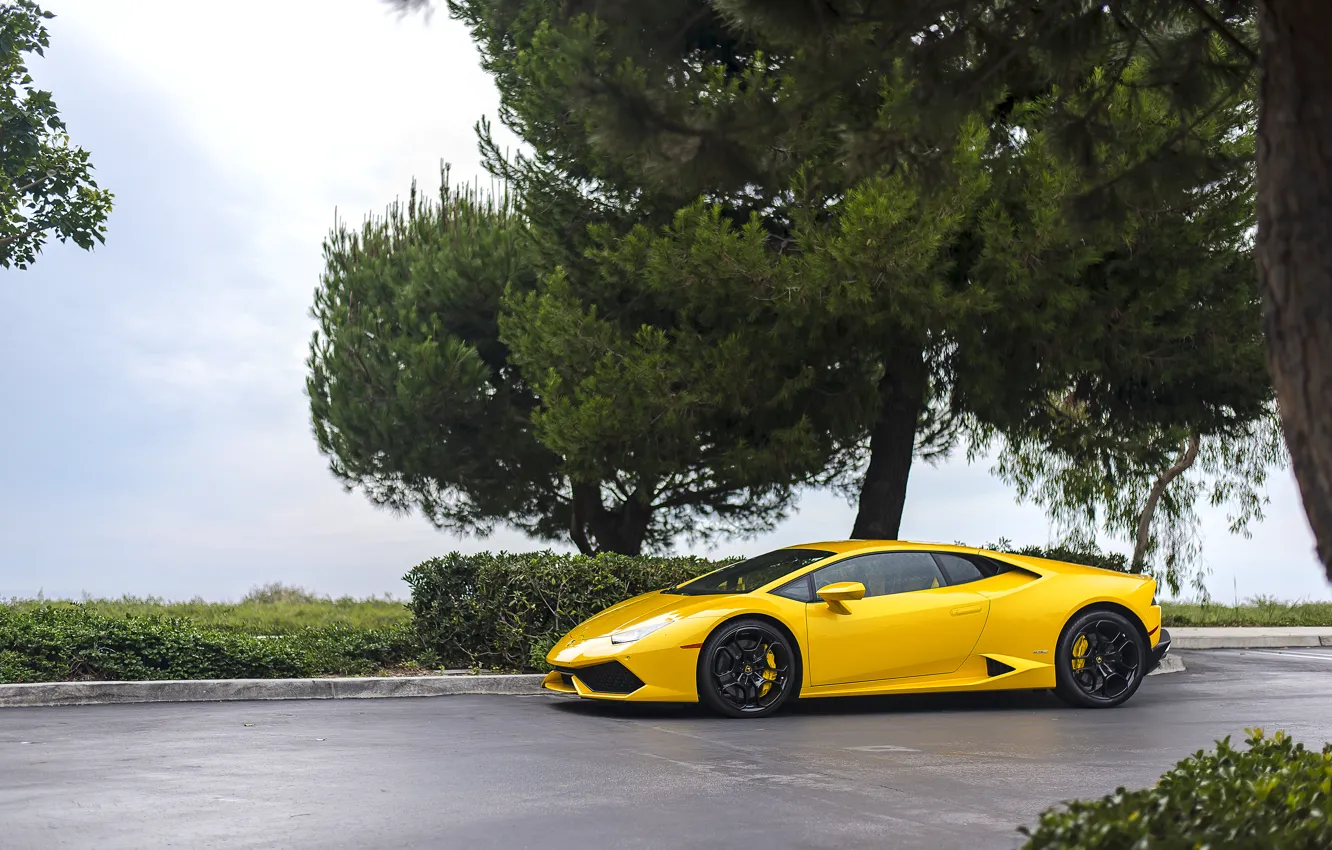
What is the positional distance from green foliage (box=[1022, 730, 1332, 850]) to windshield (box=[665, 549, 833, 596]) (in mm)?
5885

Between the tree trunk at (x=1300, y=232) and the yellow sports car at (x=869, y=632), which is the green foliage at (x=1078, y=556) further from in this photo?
the tree trunk at (x=1300, y=232)

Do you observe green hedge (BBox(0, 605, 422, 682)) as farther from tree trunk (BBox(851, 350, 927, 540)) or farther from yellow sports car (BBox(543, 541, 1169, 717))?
tree trunk (BBox(851, 350, 927, 540))

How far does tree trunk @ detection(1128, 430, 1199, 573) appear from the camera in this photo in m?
28.5

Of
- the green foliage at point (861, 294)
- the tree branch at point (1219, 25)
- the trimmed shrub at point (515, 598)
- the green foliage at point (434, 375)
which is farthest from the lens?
the green foliage at point (434, 375)

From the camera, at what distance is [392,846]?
5.29 m

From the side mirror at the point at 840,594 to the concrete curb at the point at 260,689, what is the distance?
3402mm

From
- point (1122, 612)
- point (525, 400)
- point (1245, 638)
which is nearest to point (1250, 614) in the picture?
point (1245, 638)

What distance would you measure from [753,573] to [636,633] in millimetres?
1425

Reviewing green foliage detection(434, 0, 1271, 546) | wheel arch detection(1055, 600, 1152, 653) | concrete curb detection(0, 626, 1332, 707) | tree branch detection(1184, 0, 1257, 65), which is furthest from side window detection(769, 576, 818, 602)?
tree branch detection(1184, 0, 1257, 65)

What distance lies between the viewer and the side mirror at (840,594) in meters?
10.3

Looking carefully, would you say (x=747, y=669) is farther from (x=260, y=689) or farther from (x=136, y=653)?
(x=136, y=653)

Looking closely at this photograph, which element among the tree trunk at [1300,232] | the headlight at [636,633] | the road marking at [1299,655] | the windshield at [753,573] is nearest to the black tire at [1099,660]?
the windshield at [753,573]

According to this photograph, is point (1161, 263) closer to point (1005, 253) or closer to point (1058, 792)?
point (1005, 253)

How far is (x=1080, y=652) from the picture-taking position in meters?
11.1
